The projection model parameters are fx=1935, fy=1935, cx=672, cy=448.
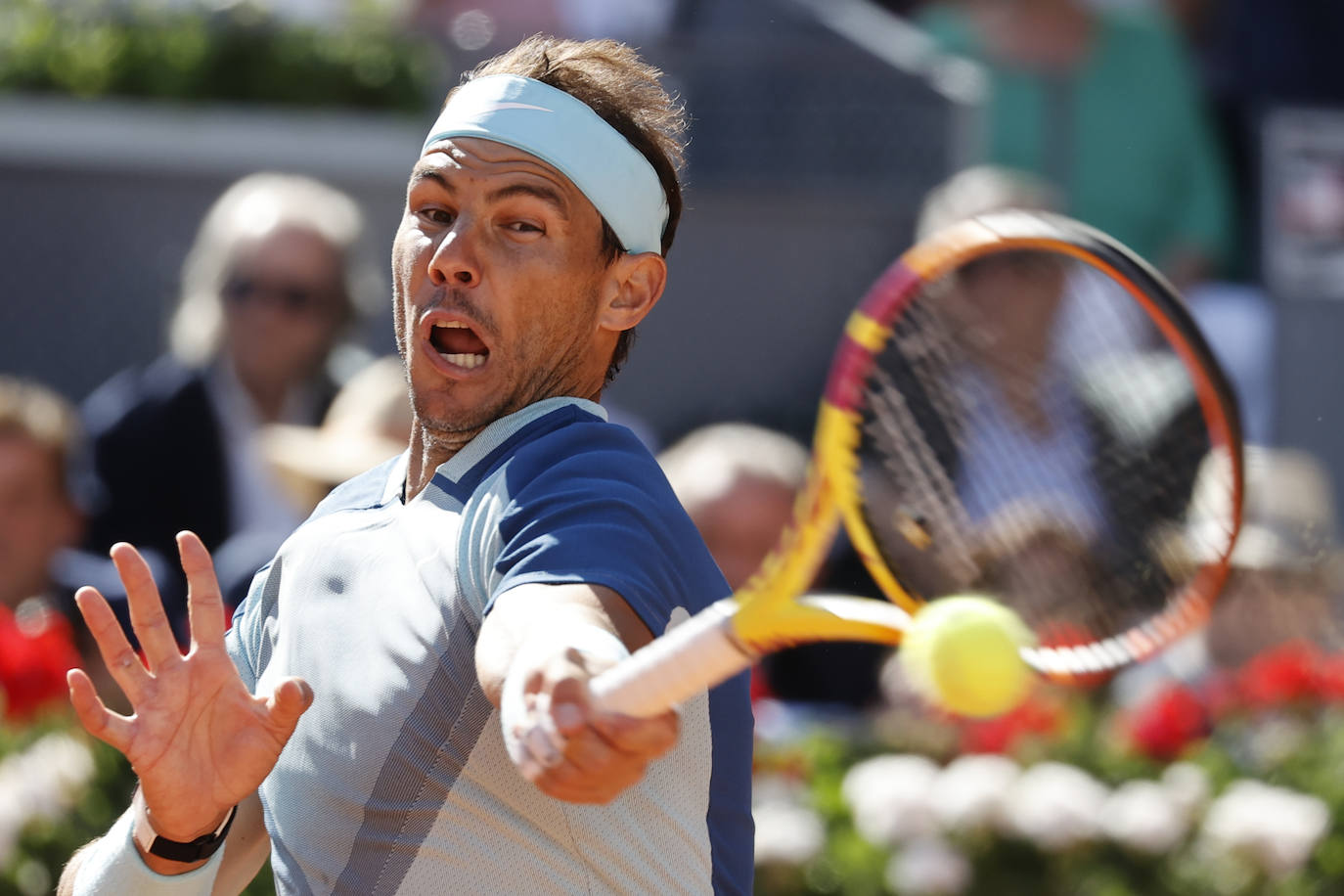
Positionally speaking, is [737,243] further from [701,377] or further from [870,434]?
[870,434]

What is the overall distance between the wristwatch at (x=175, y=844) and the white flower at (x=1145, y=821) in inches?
103

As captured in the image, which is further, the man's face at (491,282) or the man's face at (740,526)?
the man's face at (740,526)

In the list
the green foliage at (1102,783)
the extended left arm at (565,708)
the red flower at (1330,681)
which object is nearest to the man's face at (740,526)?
the green foliage at (1102,783)

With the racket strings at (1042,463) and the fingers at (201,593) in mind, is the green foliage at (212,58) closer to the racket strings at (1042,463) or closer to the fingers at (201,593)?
the racket strings at (1042,463)

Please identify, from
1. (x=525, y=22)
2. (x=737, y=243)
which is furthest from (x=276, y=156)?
(x=737, y=243)

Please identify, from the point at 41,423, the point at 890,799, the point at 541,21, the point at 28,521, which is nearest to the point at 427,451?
the point at 890,799

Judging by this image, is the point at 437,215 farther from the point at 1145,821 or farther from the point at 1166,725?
the point at 1166,725

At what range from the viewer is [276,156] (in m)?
7.36

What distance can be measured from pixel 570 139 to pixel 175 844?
39.8 inches

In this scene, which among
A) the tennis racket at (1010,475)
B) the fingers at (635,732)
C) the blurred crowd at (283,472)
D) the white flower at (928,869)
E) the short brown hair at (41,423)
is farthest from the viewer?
the short brown hair at (41,423)

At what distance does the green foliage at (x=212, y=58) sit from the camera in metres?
7.63

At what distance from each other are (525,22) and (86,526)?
2799 millimetres

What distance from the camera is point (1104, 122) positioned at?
7320 mm

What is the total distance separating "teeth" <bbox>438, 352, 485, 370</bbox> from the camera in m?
2.39
